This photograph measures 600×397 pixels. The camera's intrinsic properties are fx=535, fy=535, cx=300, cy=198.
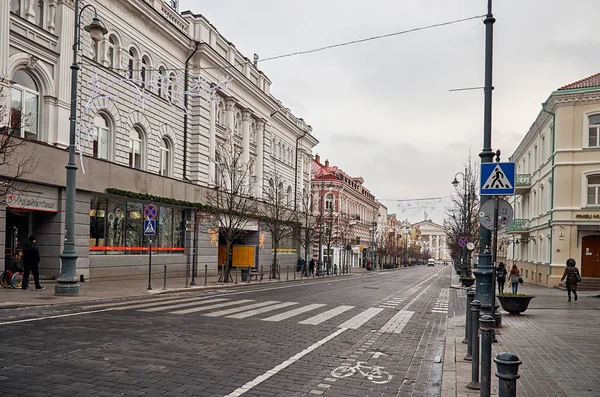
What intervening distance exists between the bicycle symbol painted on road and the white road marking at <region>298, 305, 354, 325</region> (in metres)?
4.65

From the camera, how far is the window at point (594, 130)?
30891mm

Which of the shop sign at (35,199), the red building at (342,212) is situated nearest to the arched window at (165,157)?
the shop sign at (35,199)

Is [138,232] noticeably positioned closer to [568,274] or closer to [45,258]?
[45,258]

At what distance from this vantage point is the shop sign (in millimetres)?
19641

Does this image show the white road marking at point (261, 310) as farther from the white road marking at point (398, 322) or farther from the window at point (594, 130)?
the window at point (594, 130)

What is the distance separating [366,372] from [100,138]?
21.0 metres

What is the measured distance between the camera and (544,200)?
35.8 meters

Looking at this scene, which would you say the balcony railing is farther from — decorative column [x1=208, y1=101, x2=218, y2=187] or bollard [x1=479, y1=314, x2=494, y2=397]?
bollard [x1=479, y1=314, x2=494, y2=397]

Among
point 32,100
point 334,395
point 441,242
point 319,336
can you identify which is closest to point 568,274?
point 319,336

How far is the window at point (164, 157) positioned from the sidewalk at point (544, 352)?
19.5 m

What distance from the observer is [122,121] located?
2662cm

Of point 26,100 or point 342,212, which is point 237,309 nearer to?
point 26,100

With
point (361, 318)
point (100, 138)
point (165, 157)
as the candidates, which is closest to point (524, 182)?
point (165, 157)

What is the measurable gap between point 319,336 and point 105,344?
4.17 meters
